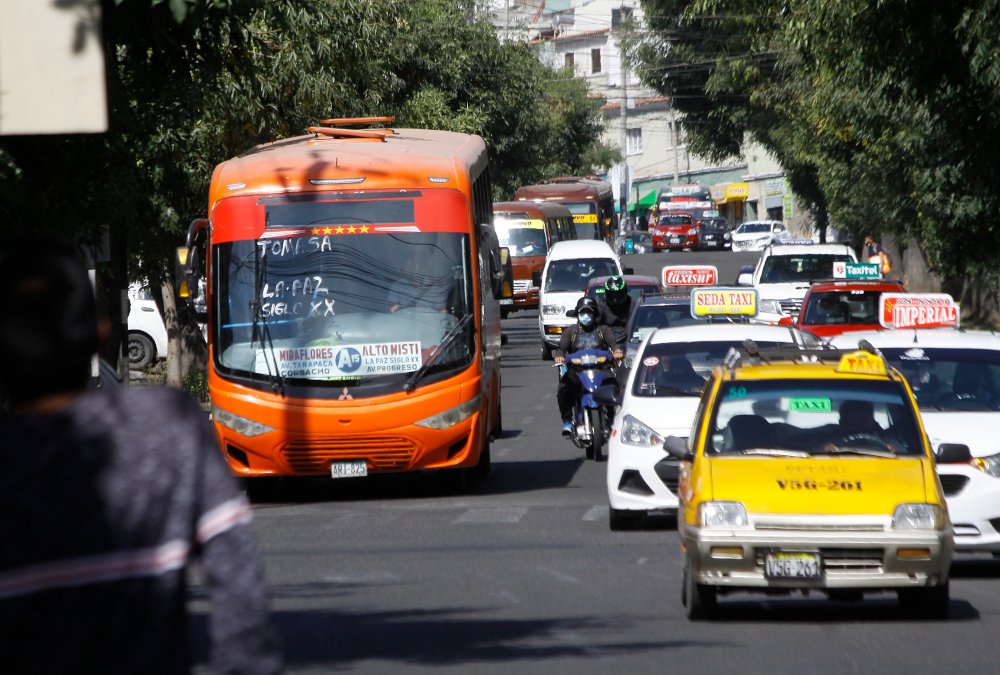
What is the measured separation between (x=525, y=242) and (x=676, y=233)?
28248 mm

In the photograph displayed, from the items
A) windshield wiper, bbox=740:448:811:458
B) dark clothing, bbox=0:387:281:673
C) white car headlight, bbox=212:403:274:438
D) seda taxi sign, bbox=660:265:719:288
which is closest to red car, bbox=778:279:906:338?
seda taxi sign, bbox=660:265:719:288

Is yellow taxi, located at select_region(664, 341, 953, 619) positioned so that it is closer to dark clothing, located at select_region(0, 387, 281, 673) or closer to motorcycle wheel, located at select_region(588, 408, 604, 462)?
dark clothing, located at select_region(0, 387, 281, 673)

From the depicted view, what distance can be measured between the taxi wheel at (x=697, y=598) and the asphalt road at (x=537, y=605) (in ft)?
0.24

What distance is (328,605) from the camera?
10.1 m

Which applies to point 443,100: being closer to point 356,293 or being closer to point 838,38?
point 838,38

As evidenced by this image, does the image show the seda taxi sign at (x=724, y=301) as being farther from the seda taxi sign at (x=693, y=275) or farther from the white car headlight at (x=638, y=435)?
the seda taxi sign at (x=693, y=275)

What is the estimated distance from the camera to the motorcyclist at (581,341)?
18.2m

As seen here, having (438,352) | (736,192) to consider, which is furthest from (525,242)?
(736,192)

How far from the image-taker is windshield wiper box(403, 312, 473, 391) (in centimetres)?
1531

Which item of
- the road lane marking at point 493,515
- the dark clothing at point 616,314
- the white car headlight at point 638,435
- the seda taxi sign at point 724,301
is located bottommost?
the road lane marking at point 493,515

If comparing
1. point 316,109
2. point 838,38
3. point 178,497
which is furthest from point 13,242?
point 316,109

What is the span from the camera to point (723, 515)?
9.00 metres

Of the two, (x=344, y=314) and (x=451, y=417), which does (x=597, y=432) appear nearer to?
(x=451, y=417)

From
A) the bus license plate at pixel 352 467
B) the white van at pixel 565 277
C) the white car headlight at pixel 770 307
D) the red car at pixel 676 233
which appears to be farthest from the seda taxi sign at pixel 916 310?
the red car at pixel 676 233
